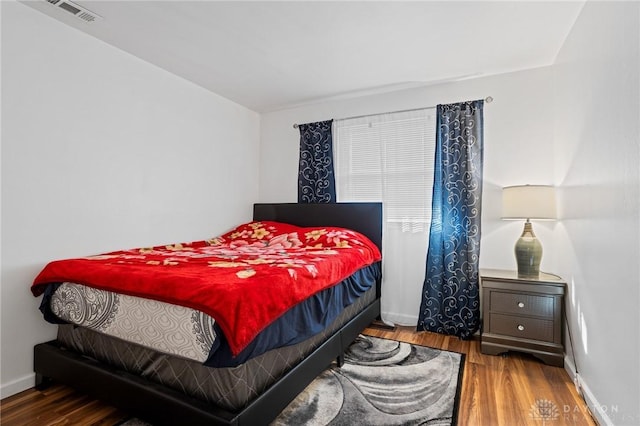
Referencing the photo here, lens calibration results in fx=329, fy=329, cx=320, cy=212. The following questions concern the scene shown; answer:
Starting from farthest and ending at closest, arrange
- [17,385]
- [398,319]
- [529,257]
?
[398,319]
[529,257]
[17,385]

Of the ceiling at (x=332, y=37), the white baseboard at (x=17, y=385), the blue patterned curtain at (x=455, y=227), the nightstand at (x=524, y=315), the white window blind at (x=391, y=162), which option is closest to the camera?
the white baseboard at (x=17, y=385)

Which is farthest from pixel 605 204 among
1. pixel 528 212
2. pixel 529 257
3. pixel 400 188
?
pixel 400 188

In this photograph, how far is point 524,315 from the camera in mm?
2449

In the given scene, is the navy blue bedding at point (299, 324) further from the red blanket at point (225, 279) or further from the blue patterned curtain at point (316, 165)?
the blue patterned curtain at point (316, 165)

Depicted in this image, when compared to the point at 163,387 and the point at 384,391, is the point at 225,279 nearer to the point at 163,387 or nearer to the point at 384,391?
the point at 163,387

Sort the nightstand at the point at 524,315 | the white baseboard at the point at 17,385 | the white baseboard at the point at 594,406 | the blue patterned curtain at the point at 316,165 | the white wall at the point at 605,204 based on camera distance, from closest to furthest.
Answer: the white wall at the point at 605,204 < the white baseboard at the point at 594,406 < the white baseboard at the point at 17,385 < the nightstand at the point at 524,315 < the blue patterned curtain at the point at 316,165

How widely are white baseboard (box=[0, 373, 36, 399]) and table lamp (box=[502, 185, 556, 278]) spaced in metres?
3.41

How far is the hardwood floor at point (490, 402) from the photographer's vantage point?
1.70 metres

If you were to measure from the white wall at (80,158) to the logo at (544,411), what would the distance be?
2.90m

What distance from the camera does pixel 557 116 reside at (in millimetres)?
2643

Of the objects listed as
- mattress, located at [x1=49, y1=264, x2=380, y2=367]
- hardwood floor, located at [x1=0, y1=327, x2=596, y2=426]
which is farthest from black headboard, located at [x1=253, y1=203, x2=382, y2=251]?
hardwood floor, located at [x1=0, y1=327, x2=596, y2=426]

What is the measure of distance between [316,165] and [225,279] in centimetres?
241

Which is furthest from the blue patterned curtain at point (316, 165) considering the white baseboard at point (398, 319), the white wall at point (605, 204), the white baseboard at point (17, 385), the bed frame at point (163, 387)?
the white baseboard at point (17, 385)

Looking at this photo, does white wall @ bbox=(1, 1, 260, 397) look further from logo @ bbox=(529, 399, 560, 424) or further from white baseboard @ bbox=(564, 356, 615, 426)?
white baseboard @ bbox=(564, 356, 615, 426)
